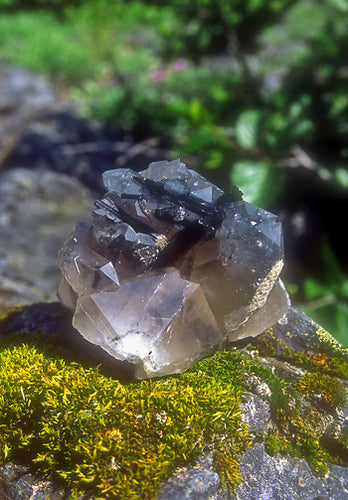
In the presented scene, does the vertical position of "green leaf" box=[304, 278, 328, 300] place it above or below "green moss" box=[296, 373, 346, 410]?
below

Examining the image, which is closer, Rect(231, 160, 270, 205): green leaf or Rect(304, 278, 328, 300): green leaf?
Rect(304, 278, 328, 300): green leaf

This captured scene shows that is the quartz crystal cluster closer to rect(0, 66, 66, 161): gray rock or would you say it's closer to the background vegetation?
the background vegetation

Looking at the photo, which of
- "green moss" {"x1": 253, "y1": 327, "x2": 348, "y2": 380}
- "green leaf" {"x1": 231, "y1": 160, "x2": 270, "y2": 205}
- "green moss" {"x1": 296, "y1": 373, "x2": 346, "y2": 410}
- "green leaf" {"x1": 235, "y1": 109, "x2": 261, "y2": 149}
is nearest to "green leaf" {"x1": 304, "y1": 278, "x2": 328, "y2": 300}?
"green leaf" {"x1": 231, "y1": 160, "x2": 270, "y2": 205}

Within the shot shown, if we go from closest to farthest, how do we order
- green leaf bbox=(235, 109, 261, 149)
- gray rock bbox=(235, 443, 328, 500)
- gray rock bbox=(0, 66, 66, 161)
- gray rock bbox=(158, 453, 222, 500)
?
gray rock bbox=(158, 453, 222, 500), gray rock bbox=(235, 443, 328, 500), green leaf bbox=(235, 109, 261, 149), gray rock bbox=(0, 66, 66, 161)

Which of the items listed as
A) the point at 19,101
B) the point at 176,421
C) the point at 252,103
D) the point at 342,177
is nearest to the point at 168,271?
the point at 176,421

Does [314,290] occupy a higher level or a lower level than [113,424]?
lower

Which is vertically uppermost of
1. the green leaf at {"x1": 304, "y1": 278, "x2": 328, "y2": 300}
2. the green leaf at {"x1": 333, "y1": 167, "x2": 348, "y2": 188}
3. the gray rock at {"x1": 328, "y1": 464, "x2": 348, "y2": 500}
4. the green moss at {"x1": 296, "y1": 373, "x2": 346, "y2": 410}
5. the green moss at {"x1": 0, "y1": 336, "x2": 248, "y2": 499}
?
the green moss at {"x1": 0, "y1": 336, "x2": 248, "y2": 499}

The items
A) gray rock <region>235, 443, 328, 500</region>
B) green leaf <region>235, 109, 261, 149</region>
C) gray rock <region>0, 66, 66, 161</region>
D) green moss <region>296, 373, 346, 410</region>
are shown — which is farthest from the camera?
gray rock <region>0, 66, 66, 161</region>

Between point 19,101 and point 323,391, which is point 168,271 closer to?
point 323,391
